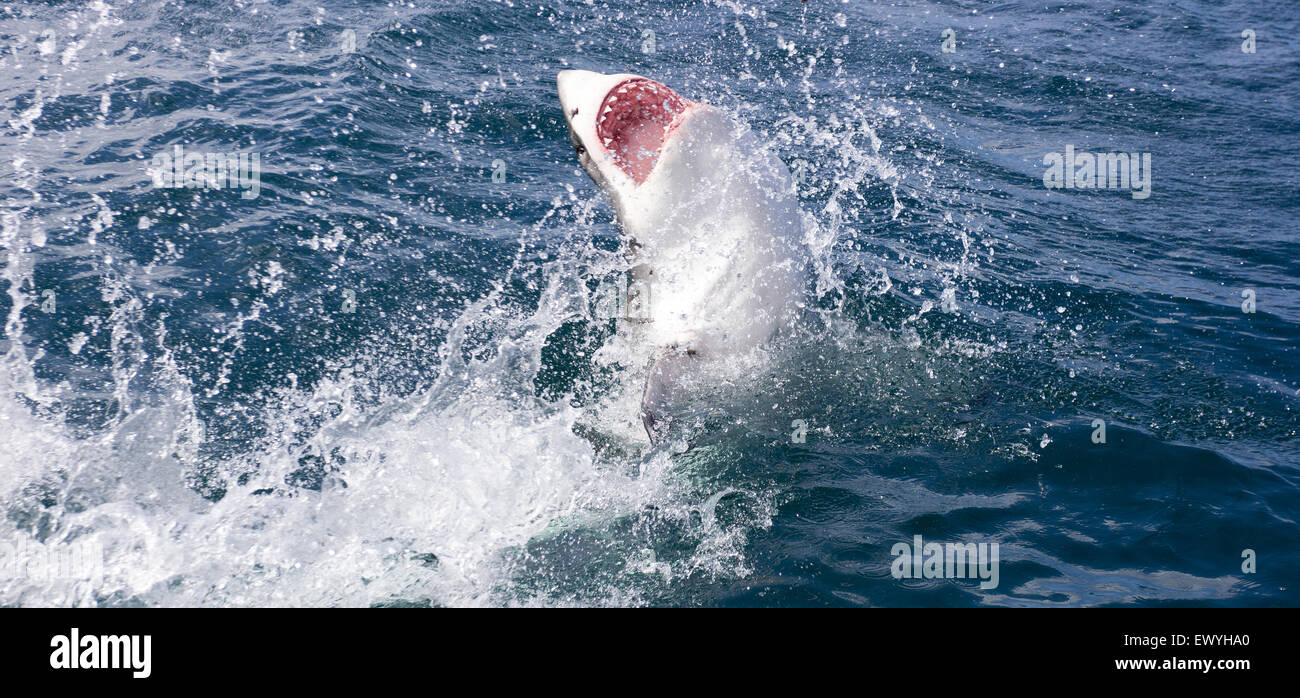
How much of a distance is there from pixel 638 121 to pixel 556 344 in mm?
1789

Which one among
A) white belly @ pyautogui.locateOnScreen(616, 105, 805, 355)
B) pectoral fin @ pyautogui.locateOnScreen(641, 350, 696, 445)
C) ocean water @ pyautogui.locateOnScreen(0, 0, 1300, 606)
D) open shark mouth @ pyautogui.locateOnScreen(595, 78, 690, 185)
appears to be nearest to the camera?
ocean water @ pyautogui.locateOnScreen(0, 0, 1300, 606)

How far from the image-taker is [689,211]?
220 inches

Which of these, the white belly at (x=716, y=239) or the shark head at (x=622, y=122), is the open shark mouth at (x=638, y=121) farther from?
the white belly at (x=716, y=239)

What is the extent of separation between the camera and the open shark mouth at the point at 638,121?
17.6 feet

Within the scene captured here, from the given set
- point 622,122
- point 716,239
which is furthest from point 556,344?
point 622,122

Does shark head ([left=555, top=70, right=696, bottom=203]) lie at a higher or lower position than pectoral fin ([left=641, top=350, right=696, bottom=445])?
higher

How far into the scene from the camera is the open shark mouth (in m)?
5.37

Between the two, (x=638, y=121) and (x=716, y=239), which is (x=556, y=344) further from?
(x=638, y=121)

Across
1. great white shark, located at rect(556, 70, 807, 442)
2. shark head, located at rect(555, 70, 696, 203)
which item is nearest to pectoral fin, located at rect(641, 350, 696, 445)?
great white shark, located at rect(556, 70, 807, 442)

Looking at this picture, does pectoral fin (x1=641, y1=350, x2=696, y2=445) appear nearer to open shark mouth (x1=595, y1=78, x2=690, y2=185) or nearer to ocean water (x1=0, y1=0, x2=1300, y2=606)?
ocean water (x1=0, y1=0, x2=1300, y2=606)

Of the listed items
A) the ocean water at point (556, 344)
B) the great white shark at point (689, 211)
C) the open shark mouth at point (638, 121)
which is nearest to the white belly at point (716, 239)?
the great white shark at point (689, 211)

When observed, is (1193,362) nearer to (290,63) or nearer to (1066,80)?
(1066,80)

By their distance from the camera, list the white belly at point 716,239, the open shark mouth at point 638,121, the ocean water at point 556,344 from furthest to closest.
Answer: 1. the white belly at point 716,239
2. the open shark mouth at point 638,121
3. the ocean water at point 556,344

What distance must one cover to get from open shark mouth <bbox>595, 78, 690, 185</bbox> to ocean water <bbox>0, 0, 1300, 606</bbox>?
1.23m
